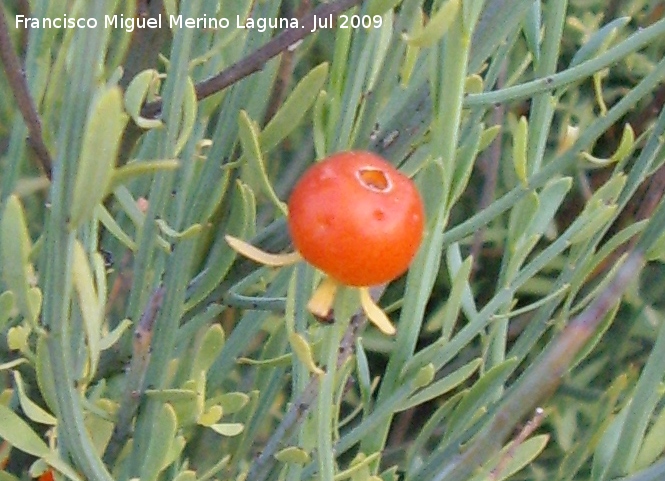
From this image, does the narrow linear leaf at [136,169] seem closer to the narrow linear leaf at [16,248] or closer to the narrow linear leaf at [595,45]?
the narrow linear leaf at [16,248]

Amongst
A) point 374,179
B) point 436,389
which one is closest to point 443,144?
point 374,179

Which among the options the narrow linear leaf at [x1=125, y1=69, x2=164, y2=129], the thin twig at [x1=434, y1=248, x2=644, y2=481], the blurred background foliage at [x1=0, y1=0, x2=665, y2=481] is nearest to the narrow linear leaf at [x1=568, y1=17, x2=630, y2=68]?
the blurred background foliage at [x1=0, y1=0, x2=665, y2=481]

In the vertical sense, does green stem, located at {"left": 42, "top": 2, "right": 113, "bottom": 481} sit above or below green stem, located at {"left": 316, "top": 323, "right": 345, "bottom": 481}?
above

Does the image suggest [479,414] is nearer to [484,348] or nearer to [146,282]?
[484,348]

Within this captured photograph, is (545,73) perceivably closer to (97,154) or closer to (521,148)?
(521,148)

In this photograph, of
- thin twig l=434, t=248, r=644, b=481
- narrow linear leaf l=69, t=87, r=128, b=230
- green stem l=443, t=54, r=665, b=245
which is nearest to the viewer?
narrow linear leaf l=69, t=87, r=128, b=230

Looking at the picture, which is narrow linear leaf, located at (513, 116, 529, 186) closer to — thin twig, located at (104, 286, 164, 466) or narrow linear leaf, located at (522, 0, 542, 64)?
narrow linear leaf, located at (522, 0, 542, 64)

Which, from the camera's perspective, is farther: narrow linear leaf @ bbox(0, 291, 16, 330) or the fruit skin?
narrow linear leaf @ bbox(0, 291, 16, 330)

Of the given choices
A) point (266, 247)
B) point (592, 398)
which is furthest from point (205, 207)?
point (592, 398)
